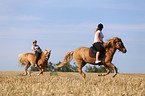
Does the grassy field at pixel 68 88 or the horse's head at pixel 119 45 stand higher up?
the horse's head at pixel 119 45

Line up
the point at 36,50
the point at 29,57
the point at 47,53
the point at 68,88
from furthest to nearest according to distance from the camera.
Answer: the point at 29,57 → the point at 36,50 → the point at 47,53 → the point at 68,88

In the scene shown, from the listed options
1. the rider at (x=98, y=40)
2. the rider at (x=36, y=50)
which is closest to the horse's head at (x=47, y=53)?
the rider at (x=36, y=50)

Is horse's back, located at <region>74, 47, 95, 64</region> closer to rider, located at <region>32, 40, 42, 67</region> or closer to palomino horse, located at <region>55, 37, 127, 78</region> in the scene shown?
palomino horse, located at <region>55, 37, 127, 78</region>

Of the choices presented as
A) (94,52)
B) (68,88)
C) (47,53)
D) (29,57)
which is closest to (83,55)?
(94,52)

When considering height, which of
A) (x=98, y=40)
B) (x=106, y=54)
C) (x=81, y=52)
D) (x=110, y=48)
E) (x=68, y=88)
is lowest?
(x=68, y=88)

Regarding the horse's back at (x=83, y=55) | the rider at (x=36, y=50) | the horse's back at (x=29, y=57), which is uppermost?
the rider at (x=36, y=50)

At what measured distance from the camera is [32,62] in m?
14.4

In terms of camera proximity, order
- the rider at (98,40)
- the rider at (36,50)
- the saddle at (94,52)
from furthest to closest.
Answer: the rider at (36,50) < the saddle at (94,52) < the rider at (98,40)

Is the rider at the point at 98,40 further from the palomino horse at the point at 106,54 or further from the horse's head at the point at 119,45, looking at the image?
the horse's head at the point at 119,45

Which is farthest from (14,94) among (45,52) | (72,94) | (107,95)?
(45,52)

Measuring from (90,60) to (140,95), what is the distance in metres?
5.02

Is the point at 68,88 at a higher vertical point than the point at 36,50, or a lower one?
lower

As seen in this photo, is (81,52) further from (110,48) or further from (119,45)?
(119,45)

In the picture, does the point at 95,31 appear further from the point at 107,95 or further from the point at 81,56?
the point at 107,95
